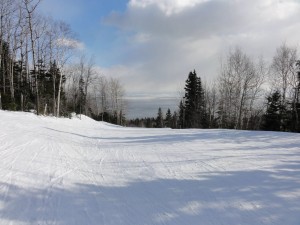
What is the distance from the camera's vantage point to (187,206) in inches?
213

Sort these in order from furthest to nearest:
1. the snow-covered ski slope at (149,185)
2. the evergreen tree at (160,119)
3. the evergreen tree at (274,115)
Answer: the evergreen tree at (160,119), the evergreen tree at (274,115), the snow-covered ski slope at (149,185)

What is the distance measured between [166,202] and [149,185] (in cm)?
106

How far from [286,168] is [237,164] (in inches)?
47.6

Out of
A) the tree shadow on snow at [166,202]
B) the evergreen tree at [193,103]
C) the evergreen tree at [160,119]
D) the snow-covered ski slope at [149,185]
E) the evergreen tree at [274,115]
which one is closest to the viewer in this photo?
the tree shadow on snow at [166,202]

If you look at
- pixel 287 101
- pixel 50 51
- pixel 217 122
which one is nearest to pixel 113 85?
pixel 217 122

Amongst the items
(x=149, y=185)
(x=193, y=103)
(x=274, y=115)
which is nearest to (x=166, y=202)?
(x=149, y=185)

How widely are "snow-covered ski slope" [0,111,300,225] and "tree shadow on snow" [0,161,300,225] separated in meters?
0.02

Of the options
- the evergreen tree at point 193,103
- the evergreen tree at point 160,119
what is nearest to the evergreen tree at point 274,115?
the evergreen tree at point 193,103

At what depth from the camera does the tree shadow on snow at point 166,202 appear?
16.2 feet

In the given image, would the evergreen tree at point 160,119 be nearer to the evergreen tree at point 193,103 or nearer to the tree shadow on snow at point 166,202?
the evergreen tree at point 193,103

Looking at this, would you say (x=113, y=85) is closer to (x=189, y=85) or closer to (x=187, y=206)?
(x=189, y=85)

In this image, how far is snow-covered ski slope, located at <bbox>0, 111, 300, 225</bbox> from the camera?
5.05m

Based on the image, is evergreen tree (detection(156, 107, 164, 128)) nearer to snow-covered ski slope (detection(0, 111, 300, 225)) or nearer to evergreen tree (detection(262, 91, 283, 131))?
evergreen tree (detection(262, 91, 283, 131))

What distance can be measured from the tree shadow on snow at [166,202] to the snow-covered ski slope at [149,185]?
16 millimetres
